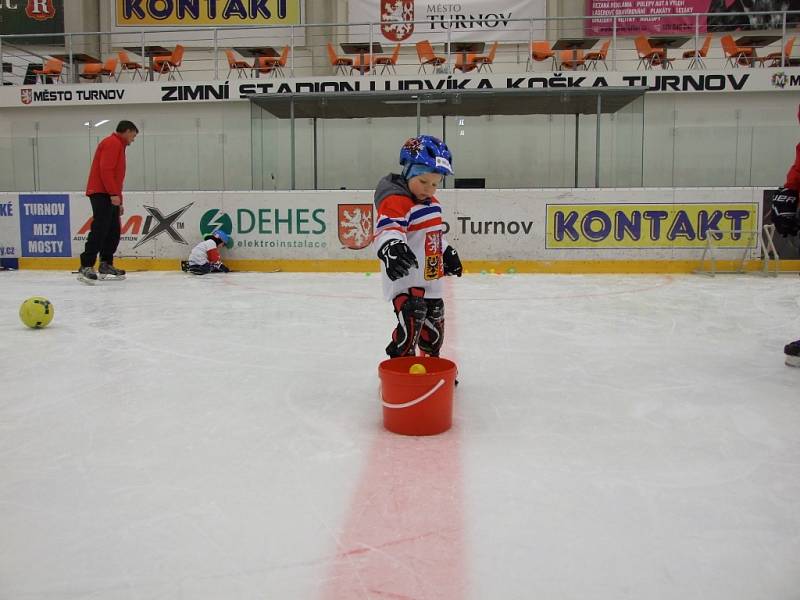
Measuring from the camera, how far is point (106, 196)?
291 inches

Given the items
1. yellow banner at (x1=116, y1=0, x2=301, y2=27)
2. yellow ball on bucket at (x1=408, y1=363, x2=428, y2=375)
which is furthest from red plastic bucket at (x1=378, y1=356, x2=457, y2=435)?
yellow banner at (x1=116, y1=0, x2=301, y2=27)

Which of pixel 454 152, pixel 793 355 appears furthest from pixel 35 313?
pixel 454 152

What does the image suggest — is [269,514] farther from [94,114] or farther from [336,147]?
[94,114]

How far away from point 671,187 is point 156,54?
10.4m

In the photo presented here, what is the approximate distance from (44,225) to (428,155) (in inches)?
314

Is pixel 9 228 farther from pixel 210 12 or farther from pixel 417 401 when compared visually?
pixel 210 12

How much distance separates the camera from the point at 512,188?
871cm

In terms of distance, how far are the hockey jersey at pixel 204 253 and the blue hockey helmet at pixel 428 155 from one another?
6.04m

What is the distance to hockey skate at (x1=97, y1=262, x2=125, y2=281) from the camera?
24.5 feet

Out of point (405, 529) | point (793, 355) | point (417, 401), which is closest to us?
point (405, 529)

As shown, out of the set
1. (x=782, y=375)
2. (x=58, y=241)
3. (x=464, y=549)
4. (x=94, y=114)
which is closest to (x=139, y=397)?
(x=464, y=549)

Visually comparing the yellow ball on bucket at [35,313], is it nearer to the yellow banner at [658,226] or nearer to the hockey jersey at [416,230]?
the hockey jersey at [416,230]

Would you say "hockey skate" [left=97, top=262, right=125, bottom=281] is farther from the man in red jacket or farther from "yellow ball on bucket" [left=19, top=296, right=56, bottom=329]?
"yellow ball on bucket" [left=19, top=296, right=56, bottom=329]

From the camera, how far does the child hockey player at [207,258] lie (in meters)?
8.24
